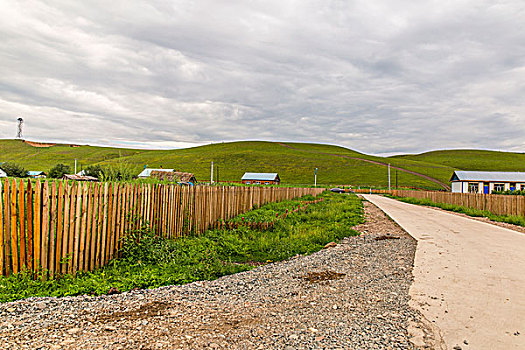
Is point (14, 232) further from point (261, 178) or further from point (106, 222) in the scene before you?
point (261, 178)

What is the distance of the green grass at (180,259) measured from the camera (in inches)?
196

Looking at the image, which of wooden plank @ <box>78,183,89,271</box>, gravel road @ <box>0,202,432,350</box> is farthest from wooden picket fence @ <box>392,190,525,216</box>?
wooden plank @ <box>78,183,89,271</box>

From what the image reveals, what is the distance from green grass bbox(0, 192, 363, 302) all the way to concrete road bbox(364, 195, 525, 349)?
284 centimetres

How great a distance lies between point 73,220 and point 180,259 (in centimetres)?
203

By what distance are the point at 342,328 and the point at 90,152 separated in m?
156

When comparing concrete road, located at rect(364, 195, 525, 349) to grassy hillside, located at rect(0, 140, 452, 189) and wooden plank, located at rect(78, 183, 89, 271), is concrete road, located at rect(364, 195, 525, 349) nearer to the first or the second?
wooden plank, located at rect(78, 183, 89, 271)

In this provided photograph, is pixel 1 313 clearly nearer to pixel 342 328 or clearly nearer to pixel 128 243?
pixel 128 243

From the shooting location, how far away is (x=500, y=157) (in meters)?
133

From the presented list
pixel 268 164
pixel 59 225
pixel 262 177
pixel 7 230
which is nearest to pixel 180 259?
pixel 59 225

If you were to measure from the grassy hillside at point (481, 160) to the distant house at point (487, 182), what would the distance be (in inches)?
2121

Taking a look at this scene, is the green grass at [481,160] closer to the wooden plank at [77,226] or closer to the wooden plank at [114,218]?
the wooden plank at [114,218]

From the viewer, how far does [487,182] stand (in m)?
55.3

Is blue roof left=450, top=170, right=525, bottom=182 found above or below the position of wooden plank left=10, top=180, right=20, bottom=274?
above

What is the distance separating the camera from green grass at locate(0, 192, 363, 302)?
498cm
